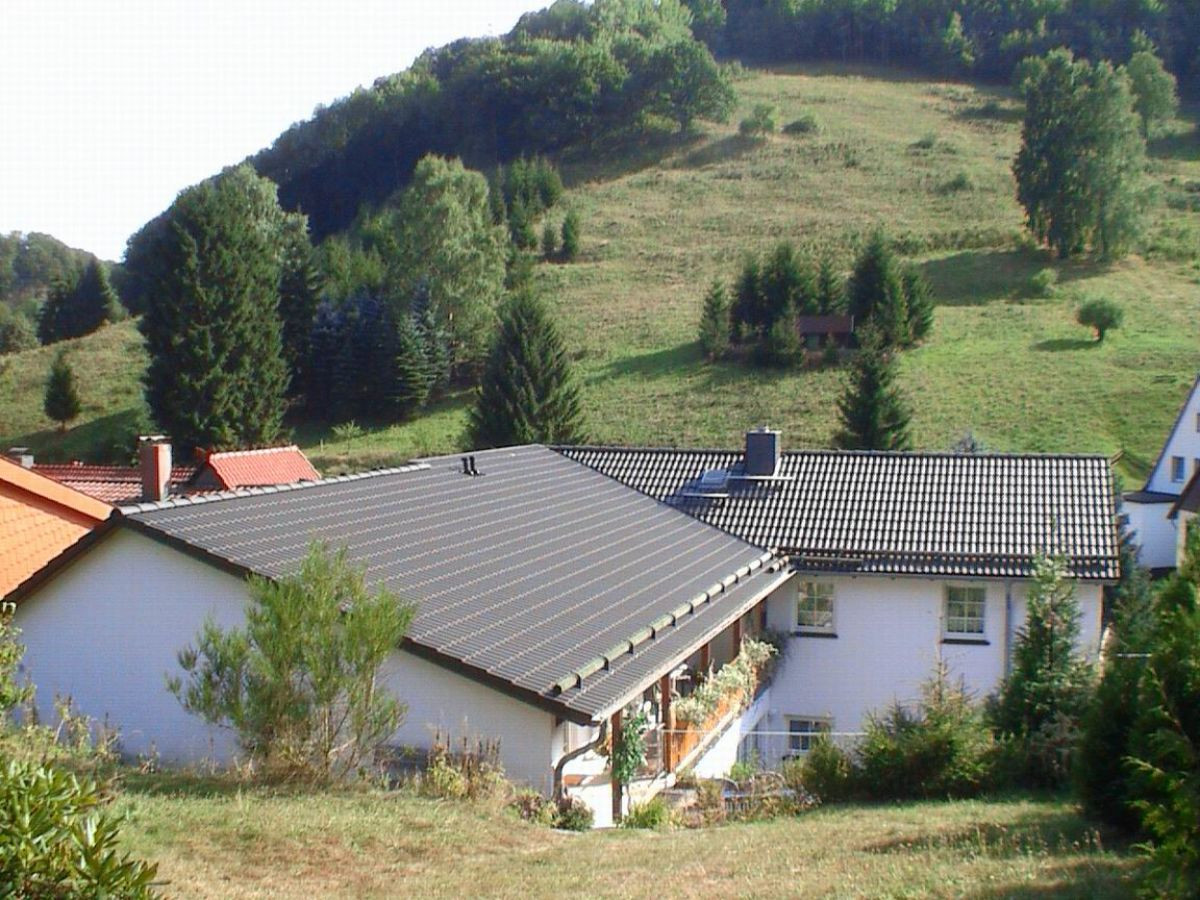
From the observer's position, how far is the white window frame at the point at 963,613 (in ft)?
63.1

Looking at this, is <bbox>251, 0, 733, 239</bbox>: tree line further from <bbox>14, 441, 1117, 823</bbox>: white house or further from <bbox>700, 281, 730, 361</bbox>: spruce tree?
<bbox>14, 441, 1117, 823</bbox>: white house

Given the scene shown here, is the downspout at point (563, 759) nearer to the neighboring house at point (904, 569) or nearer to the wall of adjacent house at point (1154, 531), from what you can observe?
the neighboring house at point (904, 569)

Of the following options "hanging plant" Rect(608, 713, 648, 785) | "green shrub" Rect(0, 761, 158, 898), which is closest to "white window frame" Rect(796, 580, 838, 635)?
"hanging plant" Rect(608, 713, 648, 785)

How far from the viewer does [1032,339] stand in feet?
159

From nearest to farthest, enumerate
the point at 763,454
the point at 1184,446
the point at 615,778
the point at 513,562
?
the point at 615,778, the point at 513,562, the point at 763,454, the point at 1184,446

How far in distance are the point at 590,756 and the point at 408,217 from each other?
4333cm

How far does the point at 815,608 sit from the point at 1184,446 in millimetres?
18749

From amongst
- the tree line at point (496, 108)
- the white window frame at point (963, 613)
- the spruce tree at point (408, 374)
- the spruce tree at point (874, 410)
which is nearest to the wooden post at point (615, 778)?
the white window frame at point (963, 613)

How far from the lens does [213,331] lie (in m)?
45.1

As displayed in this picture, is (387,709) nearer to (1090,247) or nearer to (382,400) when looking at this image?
(382,400)

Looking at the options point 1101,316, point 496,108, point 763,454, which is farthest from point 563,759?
point 496,108

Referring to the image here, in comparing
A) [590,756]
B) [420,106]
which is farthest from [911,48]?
[590,756]

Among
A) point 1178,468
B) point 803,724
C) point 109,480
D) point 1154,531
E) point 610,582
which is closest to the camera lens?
point 610,582

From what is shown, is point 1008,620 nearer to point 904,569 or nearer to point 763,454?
point 904,569
